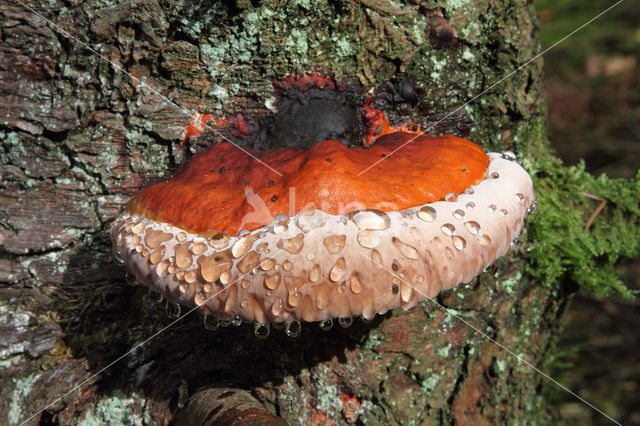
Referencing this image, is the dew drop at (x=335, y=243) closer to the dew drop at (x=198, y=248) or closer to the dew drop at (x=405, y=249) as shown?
the dew drop at (x=405, y=249)

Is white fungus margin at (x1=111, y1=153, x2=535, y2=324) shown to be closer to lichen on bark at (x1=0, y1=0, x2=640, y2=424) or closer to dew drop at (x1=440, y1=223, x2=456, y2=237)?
dew drop at (x1=440, y1=223, x2=456, y2=237)

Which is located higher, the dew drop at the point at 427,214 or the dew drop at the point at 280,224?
the dew drop at the point at 427,214

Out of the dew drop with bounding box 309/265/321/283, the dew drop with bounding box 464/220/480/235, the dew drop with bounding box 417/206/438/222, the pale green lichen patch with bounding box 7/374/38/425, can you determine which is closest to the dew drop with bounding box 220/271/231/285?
the dew drop with bounding box 309/265/321/283

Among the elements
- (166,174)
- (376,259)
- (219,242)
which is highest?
(376,259)

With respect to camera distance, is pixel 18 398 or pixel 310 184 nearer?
pixel 310 184

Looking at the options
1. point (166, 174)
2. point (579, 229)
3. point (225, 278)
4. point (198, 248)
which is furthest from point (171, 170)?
point (579, 229)

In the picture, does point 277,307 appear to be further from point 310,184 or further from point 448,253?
point 448,253

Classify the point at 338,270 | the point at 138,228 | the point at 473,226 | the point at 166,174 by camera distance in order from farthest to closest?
the point at 166,174
the point at 138,228
the point at 473,226
the point at 338,270

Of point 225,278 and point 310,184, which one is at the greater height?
point 310,184

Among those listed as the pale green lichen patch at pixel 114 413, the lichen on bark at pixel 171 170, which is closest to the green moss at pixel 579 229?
the lichen on bark at pixel 171 170
